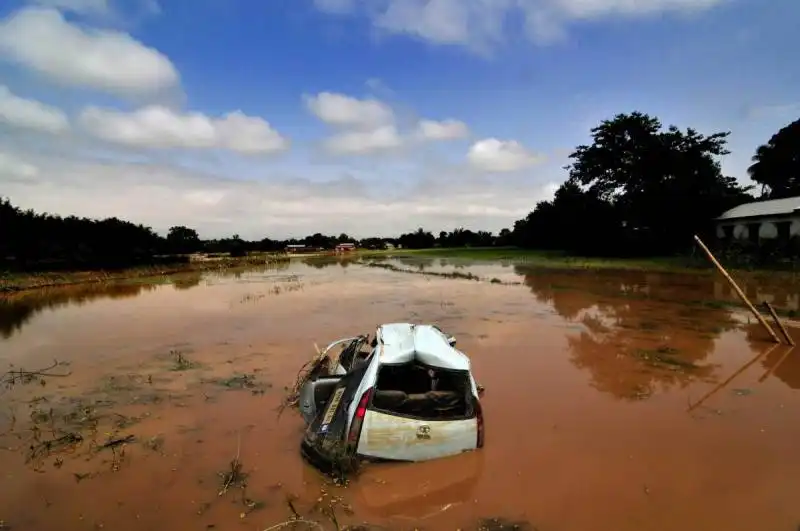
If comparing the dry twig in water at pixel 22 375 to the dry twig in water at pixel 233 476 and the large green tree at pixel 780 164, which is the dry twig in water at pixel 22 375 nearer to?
the dry twig in water at pixel 233 476

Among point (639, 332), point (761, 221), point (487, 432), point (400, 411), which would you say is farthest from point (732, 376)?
point (761, 221)

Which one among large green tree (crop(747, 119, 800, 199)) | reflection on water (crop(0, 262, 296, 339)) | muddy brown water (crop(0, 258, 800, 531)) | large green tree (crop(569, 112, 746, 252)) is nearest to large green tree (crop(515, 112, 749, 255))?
large green tree (crop(569, 112, 746, 252))

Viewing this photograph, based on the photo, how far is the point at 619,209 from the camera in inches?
1754

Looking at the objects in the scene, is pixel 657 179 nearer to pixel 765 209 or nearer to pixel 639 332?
pixel 765 209

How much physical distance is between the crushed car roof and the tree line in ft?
125

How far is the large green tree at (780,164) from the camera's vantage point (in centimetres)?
5500

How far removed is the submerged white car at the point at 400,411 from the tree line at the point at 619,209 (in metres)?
38.5

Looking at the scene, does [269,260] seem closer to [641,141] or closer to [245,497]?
[641,141]

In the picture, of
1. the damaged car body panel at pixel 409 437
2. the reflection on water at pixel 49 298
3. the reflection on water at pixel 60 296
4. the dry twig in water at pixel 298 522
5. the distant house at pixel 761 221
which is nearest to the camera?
the dry twig in water at pixel 298 522

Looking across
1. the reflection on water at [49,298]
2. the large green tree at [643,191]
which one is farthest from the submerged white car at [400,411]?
the large green tree at [643,191]

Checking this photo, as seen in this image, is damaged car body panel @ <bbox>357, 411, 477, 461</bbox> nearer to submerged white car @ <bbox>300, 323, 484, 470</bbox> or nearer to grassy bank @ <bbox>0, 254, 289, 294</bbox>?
submerged white car @ <bbox>300, 323, 484, 470</bbox>

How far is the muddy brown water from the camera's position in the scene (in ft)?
17.2

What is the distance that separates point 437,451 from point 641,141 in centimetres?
4684

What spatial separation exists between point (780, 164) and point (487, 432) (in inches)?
2705
